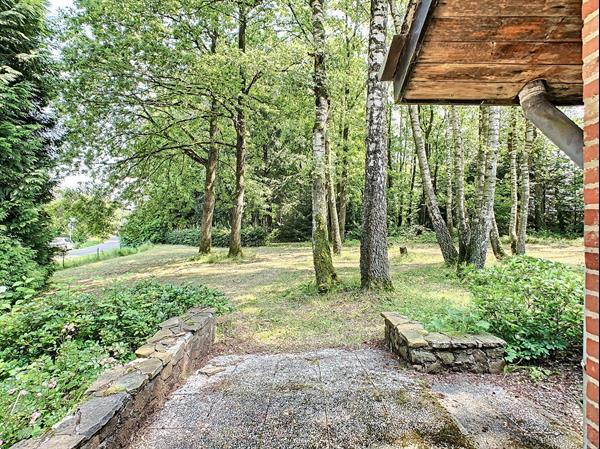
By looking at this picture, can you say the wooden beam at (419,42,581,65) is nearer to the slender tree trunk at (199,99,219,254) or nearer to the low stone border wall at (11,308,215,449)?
the low stone border wall at (11,308,215,449)

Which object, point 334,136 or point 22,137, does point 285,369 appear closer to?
point 22,137

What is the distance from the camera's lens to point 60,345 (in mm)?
3223

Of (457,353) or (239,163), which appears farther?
(239,163)

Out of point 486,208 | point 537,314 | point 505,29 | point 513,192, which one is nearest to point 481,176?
point 486,208

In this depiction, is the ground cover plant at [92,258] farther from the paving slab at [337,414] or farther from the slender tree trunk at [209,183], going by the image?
the paving slab at [337,414]

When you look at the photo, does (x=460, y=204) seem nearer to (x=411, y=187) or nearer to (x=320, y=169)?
(x=320, y=169)

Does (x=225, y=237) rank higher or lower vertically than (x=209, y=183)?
lower

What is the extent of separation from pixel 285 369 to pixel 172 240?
21710mm

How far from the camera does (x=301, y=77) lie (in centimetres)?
738

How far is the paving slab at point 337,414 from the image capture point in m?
2.08

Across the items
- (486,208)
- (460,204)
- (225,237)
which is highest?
(460,204)

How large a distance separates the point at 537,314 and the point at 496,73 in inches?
98.5

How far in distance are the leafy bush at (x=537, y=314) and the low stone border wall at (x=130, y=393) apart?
10.3 ft

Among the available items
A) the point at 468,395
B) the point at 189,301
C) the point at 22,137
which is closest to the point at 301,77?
the point at 189,301
